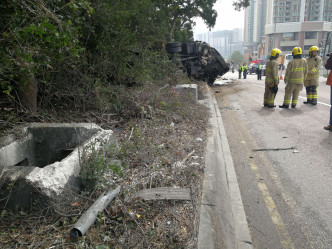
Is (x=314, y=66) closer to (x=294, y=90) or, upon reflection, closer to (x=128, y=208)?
(x=294, y=90)

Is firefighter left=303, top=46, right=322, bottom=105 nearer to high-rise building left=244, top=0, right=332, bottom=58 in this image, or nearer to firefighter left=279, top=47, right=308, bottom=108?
firefighter left=279, top=47, right=308, bottom=108

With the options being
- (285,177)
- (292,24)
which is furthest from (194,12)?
(292,24)

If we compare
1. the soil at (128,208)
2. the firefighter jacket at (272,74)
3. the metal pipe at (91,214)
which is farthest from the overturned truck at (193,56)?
the metal pipe at (91,214)

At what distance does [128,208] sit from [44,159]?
6.26 ft

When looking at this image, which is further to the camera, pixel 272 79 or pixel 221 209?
pixel 272 79

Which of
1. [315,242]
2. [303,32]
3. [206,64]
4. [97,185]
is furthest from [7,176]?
[303,32]

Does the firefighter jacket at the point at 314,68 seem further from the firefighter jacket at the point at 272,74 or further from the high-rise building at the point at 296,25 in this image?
the high-rise building at the point at 296,25

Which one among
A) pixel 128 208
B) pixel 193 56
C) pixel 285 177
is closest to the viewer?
pixel 128 208

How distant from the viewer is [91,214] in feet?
8.13

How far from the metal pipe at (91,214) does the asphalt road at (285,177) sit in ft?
4.99

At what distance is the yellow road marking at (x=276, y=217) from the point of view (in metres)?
2.80

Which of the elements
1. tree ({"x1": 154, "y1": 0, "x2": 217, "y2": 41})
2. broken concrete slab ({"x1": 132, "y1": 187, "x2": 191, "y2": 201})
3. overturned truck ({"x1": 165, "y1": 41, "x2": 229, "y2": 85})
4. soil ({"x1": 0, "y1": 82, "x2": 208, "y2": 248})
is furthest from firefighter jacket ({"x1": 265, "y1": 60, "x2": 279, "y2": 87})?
tree ({"x1": 154, "y1": 0, "x2": 217, "y2": 41})

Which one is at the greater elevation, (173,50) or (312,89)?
(173,50)

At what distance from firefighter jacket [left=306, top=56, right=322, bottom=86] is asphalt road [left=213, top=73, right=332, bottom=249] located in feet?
6.55
